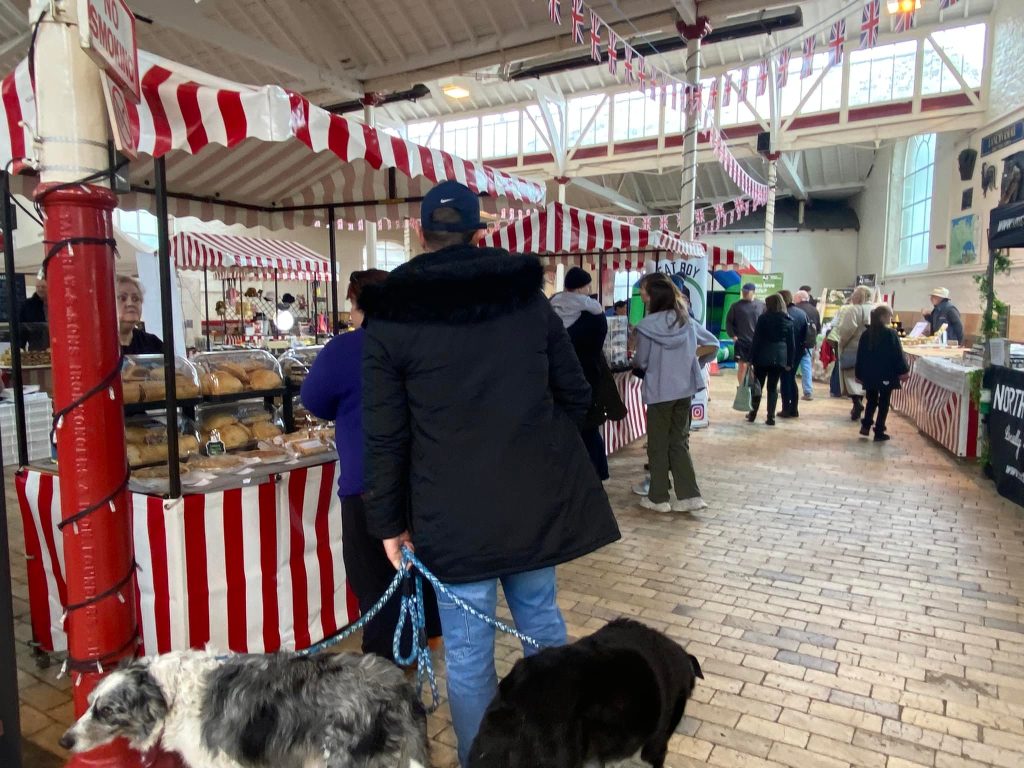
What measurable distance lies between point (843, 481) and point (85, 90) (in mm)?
6113

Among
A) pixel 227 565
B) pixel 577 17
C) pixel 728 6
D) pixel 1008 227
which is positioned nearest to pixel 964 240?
pixel 728 6

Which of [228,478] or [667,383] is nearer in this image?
[228,478]

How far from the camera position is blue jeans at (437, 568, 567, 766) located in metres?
1.90

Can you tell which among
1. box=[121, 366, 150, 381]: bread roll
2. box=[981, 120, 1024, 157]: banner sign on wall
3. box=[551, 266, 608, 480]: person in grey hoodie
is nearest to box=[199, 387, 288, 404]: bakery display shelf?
box=[121, 366, 150, 381]: bread roll

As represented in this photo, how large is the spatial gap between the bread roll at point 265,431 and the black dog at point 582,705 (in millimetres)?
2114

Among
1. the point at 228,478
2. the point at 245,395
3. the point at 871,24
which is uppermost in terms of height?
the point at 871,24

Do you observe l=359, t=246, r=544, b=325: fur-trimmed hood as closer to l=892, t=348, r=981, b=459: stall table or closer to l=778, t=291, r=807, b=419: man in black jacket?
l=892, t=348, r=981, b=459: stall table

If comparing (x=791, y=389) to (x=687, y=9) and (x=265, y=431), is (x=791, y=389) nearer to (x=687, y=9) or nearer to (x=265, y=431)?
(x=687, y=9)

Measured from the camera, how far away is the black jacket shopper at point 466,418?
1.72m

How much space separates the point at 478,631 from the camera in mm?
1913

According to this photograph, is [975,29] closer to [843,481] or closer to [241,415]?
[843,481]

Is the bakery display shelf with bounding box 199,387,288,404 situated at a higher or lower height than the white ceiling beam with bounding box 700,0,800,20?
lower

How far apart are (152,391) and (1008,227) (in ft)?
20.5

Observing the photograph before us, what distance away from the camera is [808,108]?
1712 centimetres
